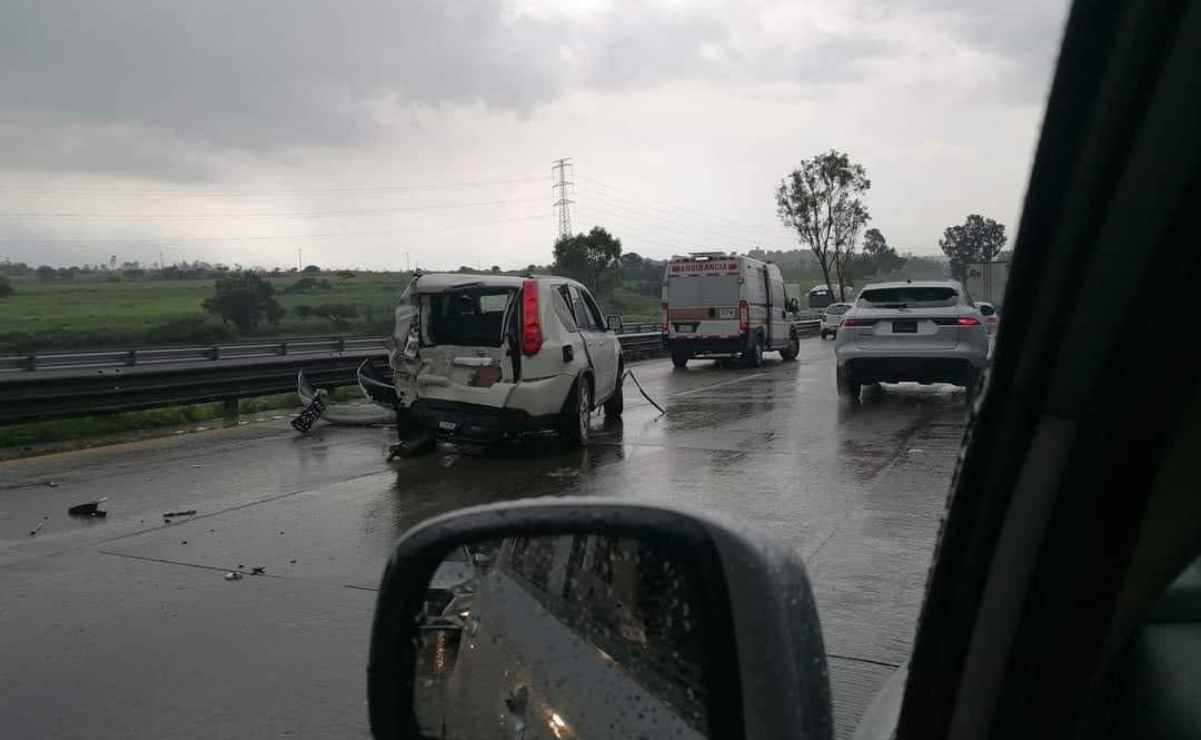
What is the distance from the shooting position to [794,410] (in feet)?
44.6

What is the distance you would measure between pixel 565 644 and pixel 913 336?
12625 millimetres

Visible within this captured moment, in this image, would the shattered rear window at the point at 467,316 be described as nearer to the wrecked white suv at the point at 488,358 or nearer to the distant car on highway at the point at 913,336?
the wrecked white suv at the point at 488,358

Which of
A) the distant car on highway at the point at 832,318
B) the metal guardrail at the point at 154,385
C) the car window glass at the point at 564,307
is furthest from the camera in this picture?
the distant car on highway at the point at 832,318

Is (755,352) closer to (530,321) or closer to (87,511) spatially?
(530,321)

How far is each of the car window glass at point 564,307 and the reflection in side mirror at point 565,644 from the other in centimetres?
840

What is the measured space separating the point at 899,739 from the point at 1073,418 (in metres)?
0.55

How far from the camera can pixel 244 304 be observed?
32.8m

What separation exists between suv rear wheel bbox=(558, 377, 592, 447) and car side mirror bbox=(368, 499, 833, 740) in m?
8.44

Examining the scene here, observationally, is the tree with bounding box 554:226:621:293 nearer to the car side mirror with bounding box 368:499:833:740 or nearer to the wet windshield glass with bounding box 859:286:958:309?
the wet windshield glass with bounding box 859:286:958:309

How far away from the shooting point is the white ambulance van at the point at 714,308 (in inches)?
859

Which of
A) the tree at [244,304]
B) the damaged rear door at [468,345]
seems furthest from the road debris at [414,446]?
the tree at [244,304]

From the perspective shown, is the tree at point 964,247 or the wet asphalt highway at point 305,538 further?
the tree at point 964,247

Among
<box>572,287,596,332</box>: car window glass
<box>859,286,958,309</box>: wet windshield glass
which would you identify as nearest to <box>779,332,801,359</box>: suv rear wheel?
<box>859,286,958,309</box>: wet windshield glass

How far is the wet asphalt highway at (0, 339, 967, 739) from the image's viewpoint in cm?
418
